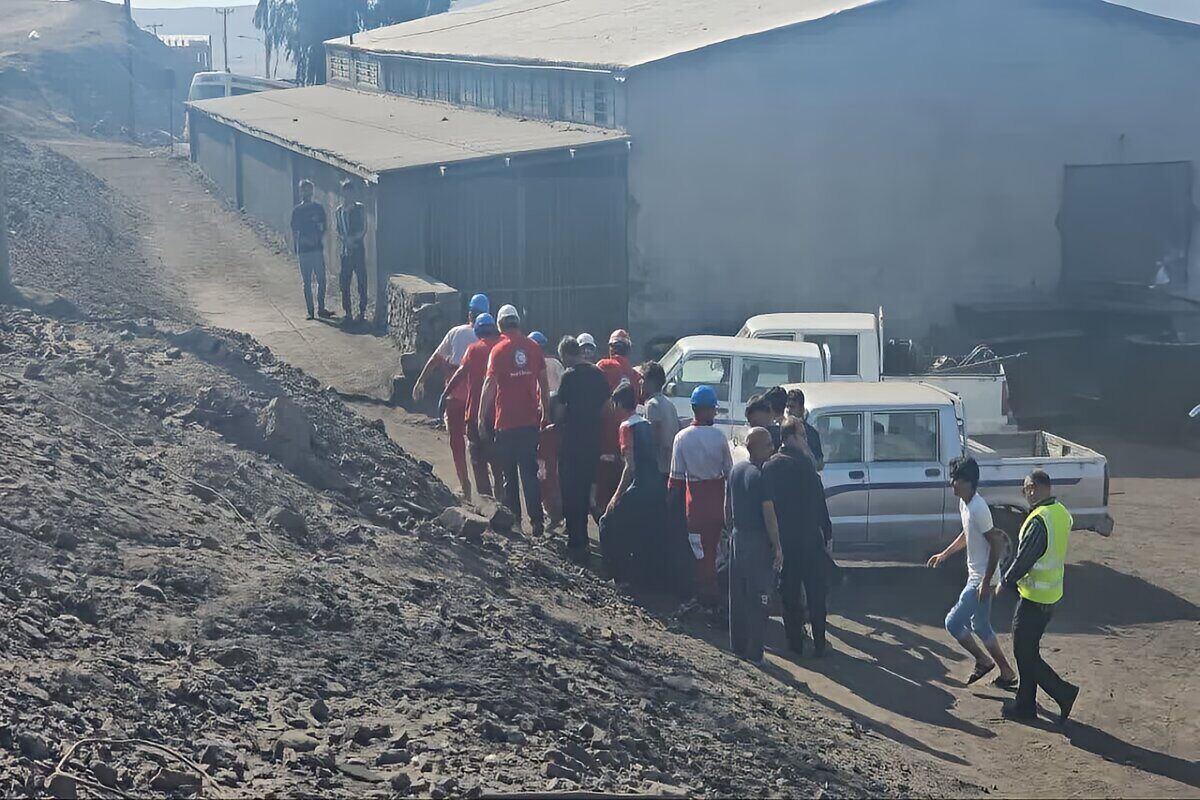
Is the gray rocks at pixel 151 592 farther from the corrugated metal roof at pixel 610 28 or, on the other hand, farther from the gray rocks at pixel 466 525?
the corrugated metal roof at pixel 610 28

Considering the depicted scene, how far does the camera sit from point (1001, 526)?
1231cm

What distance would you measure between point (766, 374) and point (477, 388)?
3.13 meters

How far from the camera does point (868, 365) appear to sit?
15367 mm

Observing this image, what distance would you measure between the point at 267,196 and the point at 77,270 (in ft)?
28.0

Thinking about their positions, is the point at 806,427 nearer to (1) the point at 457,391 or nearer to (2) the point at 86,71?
(1) the point at 457,391

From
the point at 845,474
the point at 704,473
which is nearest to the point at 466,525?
the point at 704,473

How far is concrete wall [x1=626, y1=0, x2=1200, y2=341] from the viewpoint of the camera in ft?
69.9

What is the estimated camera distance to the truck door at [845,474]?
474 inches

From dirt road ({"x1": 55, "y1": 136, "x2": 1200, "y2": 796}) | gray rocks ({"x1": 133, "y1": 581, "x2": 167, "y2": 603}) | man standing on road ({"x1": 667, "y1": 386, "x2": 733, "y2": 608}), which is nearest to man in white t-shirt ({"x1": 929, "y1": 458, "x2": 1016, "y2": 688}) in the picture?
dirt road ({"x1": 55, "y1": 136, "x2": 1200, "y2": 796})

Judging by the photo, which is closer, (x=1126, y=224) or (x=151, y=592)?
(x=151, y=592)

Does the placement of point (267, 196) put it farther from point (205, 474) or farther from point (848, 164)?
point (205, 474)

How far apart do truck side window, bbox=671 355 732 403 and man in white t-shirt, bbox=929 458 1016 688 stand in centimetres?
484

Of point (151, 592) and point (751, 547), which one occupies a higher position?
point (151, 592)

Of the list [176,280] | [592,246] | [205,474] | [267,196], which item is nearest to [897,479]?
[205,474]
